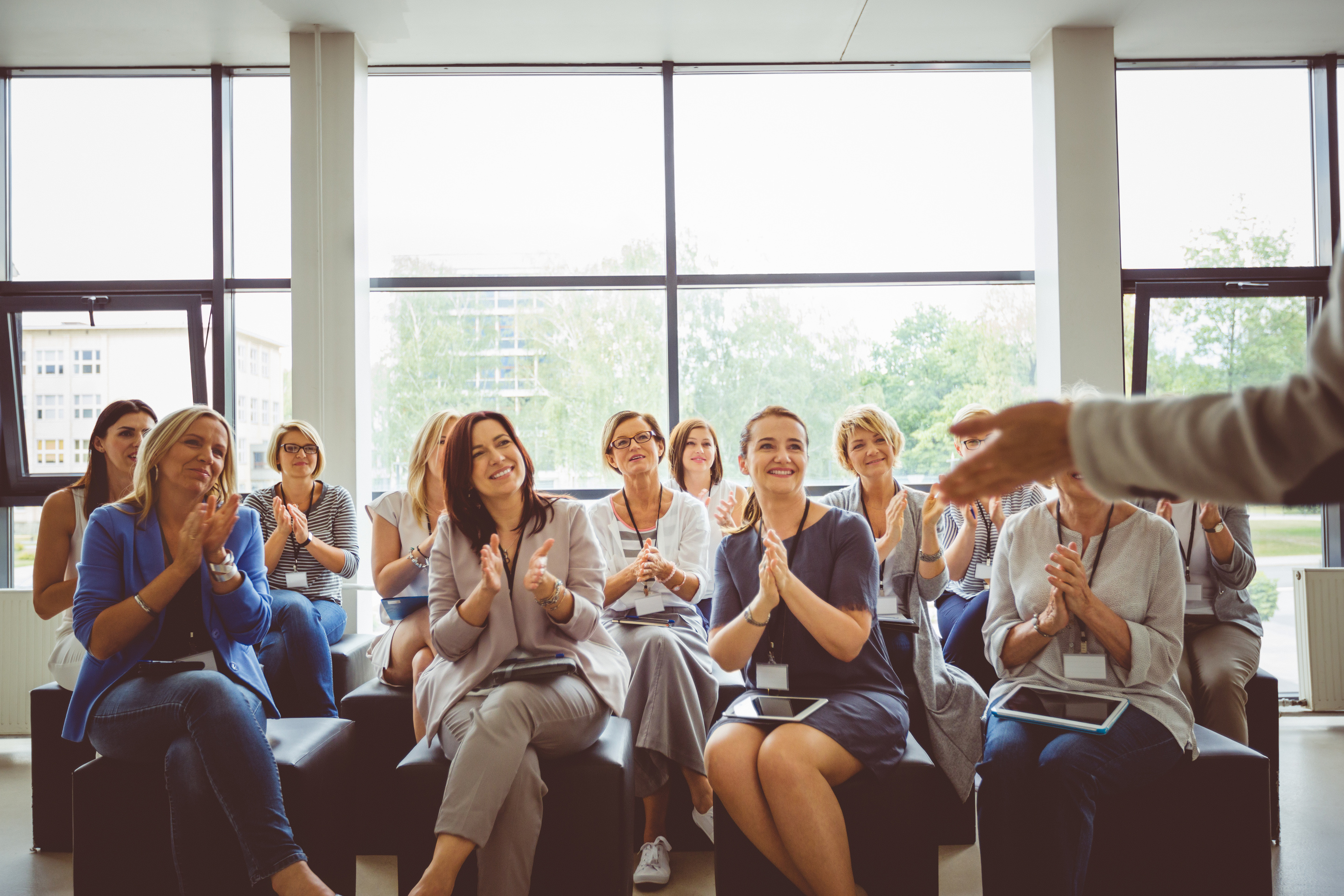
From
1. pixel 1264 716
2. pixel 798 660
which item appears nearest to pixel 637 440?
pixel 798 660

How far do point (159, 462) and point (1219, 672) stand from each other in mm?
3707

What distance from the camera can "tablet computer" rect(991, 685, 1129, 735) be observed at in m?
2.20

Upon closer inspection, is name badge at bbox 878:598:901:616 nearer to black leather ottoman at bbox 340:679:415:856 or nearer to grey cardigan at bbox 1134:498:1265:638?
grey cardigan at bbox 1134:498:1265:638

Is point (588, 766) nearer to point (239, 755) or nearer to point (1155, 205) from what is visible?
point (239, 755)

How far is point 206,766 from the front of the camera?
2156mm

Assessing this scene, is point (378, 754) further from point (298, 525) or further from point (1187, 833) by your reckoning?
point (1187, 833)

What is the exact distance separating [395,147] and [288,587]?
9.10ft

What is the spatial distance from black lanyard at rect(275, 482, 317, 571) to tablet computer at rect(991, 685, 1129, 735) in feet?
9.60

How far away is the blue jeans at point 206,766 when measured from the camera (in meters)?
2.11

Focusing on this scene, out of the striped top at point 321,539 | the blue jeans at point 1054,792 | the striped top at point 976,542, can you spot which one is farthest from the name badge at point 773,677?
the striped top at point 321,539

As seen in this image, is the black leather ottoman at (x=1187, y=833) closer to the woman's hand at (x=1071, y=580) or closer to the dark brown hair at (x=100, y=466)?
the woman's hand at (x=1071, y=580)

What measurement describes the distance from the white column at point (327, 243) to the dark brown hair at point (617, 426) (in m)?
1.69

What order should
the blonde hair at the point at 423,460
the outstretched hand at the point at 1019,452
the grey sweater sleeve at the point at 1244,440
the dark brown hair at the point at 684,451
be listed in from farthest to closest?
1. the dark brown hair at the point at 684,451
2. the blonde hair at the point at 423,460
3. the outstretched hand at the point at 1019,452
4. the grey sweater sleeve at the point at 1244,440

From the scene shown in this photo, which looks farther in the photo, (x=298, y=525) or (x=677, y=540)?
(x=298, y=525)
